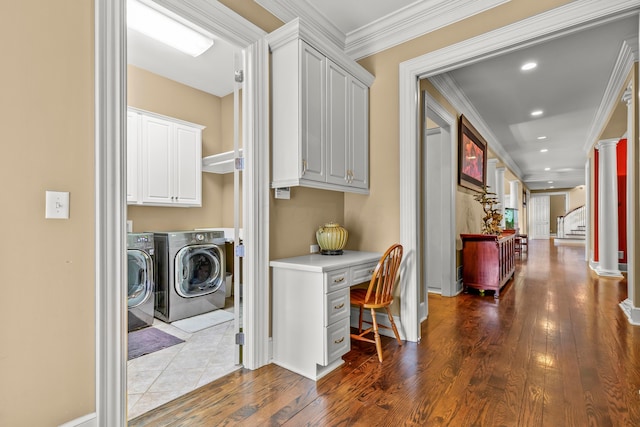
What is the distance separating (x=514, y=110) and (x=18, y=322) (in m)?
6.14

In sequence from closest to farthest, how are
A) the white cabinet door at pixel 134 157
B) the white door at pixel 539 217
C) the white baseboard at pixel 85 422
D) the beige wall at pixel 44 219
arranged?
the beige wall at pixel 44 219 → the white baseboard at pixel 85 422 → the white cabinet door at pixel 134 157 → the white door at pixel 539 217

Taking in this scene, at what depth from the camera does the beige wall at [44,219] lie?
131 centimetres

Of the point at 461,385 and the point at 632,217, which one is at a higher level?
the point at 632,217

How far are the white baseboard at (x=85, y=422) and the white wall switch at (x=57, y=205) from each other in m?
0.95

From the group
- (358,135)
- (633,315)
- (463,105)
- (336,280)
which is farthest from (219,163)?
(633,315)

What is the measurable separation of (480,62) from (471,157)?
2166mm

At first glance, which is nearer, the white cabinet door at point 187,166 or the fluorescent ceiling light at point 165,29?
the fluorescent ceiling light at point 165,29

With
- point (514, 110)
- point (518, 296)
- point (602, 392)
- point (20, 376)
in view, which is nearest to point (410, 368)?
point (602, 392)

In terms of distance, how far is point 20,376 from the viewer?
4.36 feet

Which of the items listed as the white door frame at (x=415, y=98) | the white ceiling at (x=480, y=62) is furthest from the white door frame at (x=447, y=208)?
the white door frame at (x=415, y=98)

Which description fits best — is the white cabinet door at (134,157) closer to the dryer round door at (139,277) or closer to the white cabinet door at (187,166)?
the white cabinet door at (187,166)

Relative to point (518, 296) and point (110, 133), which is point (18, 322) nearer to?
point (110, 133)

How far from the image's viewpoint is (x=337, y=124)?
105 inches

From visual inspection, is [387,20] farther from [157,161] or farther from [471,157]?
[471,157]
